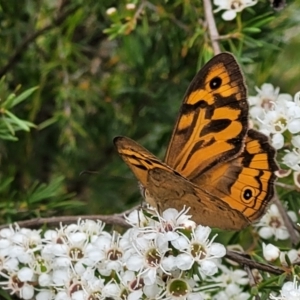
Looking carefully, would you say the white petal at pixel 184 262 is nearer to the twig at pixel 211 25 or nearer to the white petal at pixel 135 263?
the white petal at pixel 135 263

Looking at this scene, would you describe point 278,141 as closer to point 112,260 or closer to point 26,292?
point 112,260

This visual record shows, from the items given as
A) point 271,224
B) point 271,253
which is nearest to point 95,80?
point 271,224

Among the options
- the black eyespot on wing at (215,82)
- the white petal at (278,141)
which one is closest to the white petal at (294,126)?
the white petal at (278,141)

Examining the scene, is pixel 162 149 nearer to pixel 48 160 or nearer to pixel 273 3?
pixel 48 160

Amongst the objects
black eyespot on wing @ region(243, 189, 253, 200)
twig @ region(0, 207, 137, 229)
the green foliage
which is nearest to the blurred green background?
the green foliage

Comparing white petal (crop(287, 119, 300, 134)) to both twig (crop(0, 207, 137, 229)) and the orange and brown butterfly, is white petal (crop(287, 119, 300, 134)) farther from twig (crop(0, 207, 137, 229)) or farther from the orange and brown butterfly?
twig (crop(0, 207, 137, 229))

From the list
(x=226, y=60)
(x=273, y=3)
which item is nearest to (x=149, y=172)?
(x=226, y=60)
